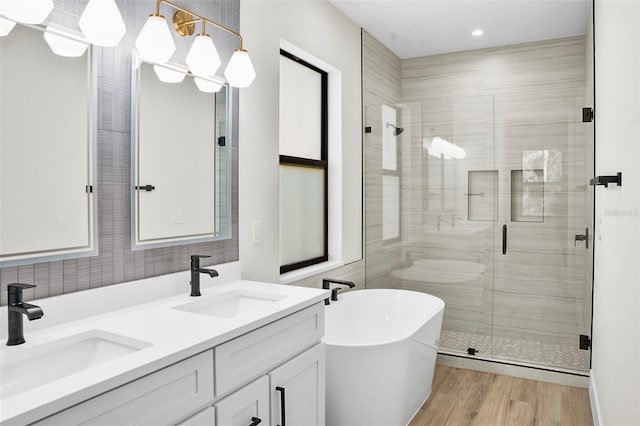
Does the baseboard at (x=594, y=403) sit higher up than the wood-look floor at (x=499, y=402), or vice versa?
the baseboard at (x=594, y=403)

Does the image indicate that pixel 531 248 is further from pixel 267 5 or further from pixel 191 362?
pixel 191 362

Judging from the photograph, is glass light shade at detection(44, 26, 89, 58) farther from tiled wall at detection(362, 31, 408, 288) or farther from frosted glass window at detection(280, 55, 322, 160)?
tiled wall at detection(362, 31, 408, 288)

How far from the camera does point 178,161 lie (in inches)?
74.5

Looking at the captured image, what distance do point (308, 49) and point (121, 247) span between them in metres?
1.79

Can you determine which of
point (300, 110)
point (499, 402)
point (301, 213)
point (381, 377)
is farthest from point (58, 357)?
point (499, 402)

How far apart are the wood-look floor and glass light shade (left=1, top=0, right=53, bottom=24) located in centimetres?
252

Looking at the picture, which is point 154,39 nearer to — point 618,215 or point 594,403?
point 618,215

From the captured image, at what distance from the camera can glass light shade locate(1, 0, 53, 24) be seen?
1276mm

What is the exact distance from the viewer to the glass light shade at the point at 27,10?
4.19ft

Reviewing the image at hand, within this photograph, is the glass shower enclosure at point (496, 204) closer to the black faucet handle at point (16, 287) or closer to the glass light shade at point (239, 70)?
the glass light shade at point (239, 70)

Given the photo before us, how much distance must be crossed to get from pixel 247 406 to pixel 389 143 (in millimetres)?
2622

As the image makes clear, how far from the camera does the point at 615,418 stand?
177 centimetres

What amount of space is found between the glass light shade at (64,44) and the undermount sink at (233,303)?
0.94 m

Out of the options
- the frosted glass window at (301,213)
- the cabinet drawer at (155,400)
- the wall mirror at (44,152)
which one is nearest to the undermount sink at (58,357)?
the cabinet drawer at (155,400)
